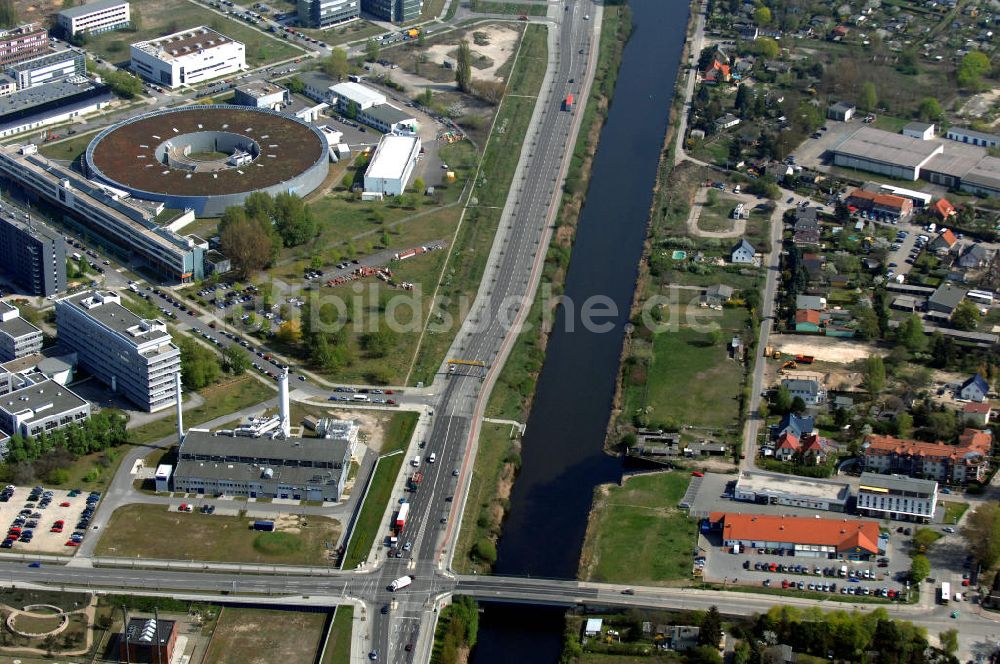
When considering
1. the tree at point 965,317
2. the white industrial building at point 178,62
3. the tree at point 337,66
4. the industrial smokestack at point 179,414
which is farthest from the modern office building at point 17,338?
the tree at point 965,317

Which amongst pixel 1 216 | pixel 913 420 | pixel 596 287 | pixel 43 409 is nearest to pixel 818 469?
pixel 913 420

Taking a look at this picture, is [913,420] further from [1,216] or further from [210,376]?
[1,216]

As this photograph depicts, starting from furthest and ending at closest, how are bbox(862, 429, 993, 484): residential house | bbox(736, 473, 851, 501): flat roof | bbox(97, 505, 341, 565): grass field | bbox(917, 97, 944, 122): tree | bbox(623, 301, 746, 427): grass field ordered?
bbox(917, 97, 944, 122): tree < bbox(623, 301, 746, 427): grass field < bbox(862, 429, 993, 484): residential house < bbox(736, 473, 851, 501): flat roof < bbox(97, 505, 341, 565): grass field

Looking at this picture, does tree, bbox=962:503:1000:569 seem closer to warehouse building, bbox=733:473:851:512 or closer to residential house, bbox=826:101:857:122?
warehouse building, bbox=733:473:851:512

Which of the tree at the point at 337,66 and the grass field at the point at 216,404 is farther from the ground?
the tree at the point at 337,66

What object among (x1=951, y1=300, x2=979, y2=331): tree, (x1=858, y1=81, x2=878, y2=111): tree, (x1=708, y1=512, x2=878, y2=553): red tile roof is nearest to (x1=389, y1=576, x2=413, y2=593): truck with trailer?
(x1=708, y1=512, x2=878, y2=553): red tile roof

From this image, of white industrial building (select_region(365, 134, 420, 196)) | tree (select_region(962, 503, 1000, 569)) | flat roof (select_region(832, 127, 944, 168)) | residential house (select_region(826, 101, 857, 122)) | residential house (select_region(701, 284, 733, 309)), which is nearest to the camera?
tree (select_region(962, 503, 1000, 569))

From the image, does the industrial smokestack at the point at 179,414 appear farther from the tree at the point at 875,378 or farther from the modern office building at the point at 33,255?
the tree at the point at 875,378
